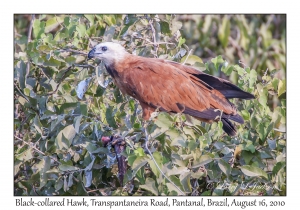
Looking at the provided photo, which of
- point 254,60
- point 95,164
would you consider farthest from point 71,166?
point 254,60

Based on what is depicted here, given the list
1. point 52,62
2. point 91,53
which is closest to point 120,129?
point 52,62

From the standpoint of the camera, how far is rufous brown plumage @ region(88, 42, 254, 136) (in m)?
3.81

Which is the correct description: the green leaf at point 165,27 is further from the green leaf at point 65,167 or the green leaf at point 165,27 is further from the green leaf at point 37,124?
the green leaf at point 65,167

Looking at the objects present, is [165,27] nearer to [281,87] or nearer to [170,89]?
[170,89]

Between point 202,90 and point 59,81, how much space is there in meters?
1.04

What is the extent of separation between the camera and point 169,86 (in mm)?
3947

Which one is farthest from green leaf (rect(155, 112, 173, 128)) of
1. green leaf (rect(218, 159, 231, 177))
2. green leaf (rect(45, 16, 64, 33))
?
green leaf (rect(45, 16, 64, 33))

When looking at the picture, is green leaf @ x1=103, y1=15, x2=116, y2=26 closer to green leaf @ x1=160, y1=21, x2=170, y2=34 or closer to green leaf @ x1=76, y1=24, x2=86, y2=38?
green leaf @ x1=76, y1=24, x2=86, y2=38

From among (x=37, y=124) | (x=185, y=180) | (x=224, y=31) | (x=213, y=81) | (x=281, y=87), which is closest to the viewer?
(x=185, y=180)

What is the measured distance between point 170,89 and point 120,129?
95cm

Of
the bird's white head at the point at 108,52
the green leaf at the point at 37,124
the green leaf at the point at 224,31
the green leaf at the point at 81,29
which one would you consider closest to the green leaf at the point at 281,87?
the bird's white head at the point at 108,52

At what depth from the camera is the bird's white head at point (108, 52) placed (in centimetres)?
383
